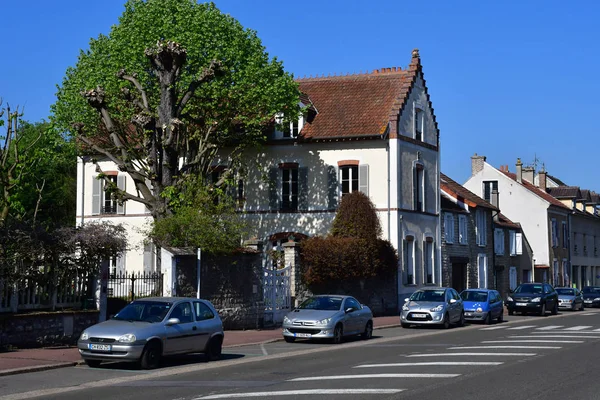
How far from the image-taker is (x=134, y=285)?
82.9 feet

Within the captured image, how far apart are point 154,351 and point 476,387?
6806mm

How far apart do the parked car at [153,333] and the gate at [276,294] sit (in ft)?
35.3

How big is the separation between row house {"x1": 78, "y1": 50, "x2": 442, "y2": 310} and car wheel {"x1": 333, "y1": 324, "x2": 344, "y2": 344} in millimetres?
15649

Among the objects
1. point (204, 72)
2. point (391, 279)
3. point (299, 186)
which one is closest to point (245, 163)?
point (299, 186)

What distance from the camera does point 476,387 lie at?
1411 centimetres

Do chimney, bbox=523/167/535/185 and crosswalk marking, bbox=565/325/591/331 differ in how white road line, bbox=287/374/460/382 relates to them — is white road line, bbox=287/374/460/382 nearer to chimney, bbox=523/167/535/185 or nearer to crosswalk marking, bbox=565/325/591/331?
crosswalk marking, bbox=565/325/591/331

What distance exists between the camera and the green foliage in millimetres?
35250

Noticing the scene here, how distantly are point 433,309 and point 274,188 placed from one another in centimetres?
1320

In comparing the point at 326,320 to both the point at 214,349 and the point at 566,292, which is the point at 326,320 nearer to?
the point at 214,349

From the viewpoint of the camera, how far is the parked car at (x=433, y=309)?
3097cm

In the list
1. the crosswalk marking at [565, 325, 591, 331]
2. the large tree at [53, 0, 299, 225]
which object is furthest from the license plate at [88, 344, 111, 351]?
the crosswalk marking at [565, 325, 591, 331]

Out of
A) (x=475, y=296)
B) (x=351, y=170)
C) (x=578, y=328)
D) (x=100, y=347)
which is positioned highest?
(x=351, y=170)

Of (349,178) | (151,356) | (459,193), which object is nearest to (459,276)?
(459,193)

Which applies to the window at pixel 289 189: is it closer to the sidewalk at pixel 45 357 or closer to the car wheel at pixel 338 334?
the sidewalk at pixel 45 357
